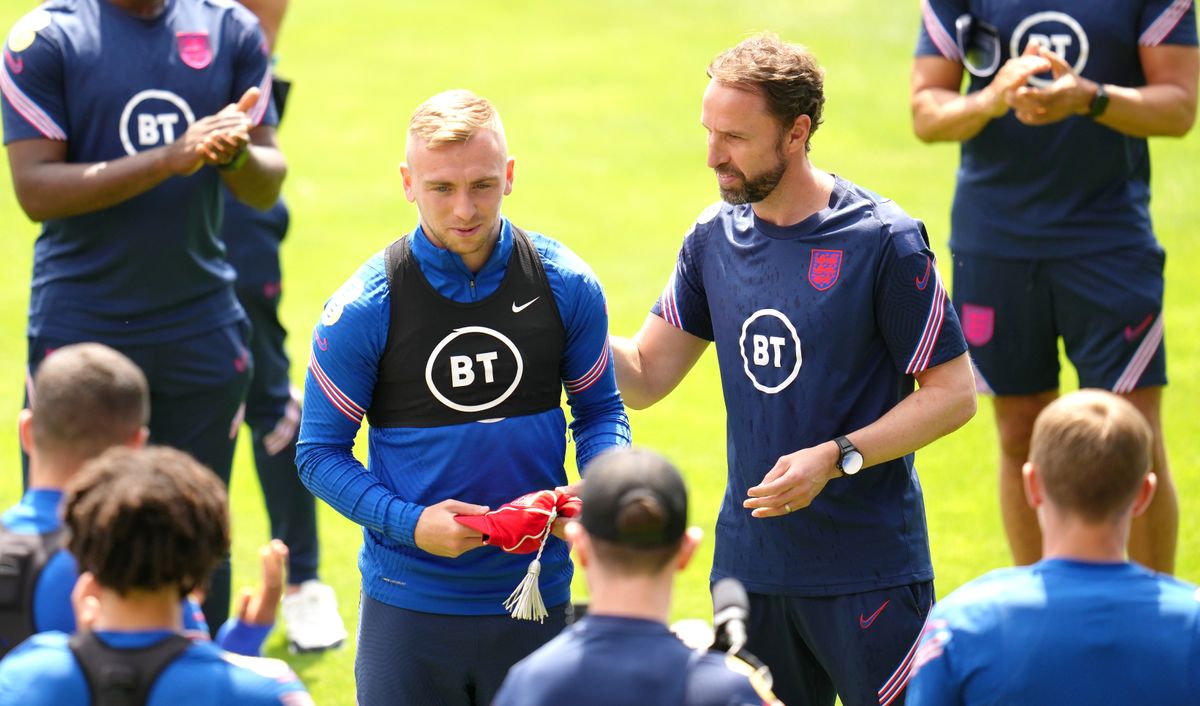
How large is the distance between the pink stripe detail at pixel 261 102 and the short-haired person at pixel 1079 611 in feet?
11.7

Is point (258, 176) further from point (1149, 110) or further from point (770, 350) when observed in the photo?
point (1149, 110)

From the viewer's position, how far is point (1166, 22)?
20.4 ft

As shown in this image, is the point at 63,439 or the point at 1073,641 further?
the point at 63,439

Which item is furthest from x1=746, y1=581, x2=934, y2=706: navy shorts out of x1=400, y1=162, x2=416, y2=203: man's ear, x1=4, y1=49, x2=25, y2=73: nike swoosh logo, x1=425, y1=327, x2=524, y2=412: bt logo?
x1=4, y1=49, x2=25, y2=73: nike swoosh logo

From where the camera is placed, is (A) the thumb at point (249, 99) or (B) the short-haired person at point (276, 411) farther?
(B) the short-haired person at point (276, 411)

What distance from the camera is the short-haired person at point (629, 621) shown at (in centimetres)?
311

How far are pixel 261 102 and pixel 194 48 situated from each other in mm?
360

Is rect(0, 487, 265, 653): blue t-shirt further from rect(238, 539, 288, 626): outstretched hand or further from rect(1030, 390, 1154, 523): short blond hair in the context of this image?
rect(1030, 390, 1154, 523): short blond hair

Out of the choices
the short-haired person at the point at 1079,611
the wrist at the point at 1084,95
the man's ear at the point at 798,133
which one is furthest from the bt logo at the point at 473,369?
the wrist at the point at 1084,95

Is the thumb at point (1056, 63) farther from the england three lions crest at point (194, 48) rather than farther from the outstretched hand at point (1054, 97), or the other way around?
the england three lions crest at point (194, 48)

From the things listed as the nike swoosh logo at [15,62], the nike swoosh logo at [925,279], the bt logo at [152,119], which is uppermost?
the nike swoosh logo at [15,62]

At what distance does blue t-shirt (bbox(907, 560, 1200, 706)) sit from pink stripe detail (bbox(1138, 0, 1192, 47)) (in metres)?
3.47

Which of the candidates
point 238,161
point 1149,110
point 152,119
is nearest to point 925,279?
point 1149,110

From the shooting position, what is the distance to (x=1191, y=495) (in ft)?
25.9
